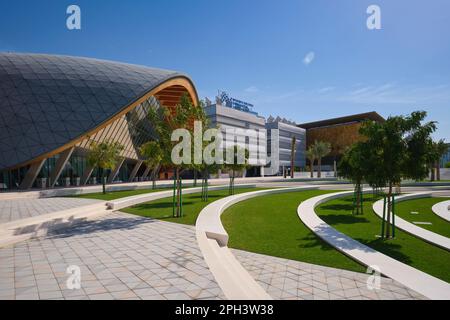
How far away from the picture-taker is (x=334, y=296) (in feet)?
17.6

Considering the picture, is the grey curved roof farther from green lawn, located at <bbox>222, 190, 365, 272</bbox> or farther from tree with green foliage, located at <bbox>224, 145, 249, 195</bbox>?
green lawn, located at <bbox>222, 190, 365, 272</bbox>

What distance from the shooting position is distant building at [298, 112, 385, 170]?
8606 cm

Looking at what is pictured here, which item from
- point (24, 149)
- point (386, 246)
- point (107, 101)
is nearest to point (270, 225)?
point (386, 246)

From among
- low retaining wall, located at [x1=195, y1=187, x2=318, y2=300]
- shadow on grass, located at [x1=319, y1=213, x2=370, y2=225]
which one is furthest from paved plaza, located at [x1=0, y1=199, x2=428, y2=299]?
shadow on grass, located at [x1=319, y1=213, x2=370, y2=225]

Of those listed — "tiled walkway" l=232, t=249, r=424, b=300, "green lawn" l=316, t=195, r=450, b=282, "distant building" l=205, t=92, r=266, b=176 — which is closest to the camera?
"tiled walkway" l=232, t=249, r=424, b=300

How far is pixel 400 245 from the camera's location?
9508 millimetres

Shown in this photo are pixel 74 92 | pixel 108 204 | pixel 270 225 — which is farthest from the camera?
pixel 74 92

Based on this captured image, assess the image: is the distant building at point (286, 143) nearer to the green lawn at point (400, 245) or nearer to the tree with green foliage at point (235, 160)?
the tree with green foliage at point (235, 160)

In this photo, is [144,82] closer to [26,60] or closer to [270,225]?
[26,60]

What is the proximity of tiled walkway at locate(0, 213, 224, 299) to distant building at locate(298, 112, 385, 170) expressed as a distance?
85.3 meters

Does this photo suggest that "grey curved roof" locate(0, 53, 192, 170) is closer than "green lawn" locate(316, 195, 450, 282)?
No

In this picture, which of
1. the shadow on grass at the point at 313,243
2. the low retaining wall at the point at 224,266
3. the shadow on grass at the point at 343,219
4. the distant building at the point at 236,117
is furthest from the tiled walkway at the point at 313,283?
the distant building at the point at 236,117

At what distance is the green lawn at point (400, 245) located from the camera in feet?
24.2

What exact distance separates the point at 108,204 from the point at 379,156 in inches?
609
